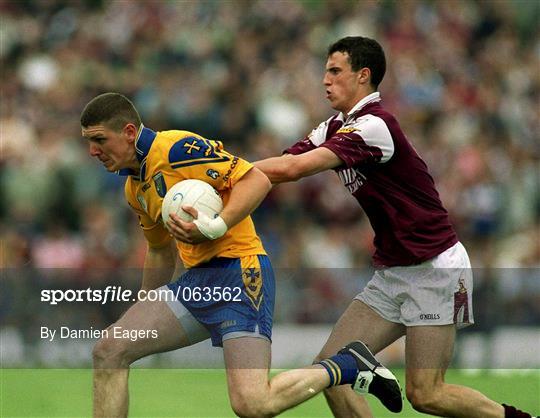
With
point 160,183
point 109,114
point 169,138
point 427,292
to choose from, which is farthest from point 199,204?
point 427,292

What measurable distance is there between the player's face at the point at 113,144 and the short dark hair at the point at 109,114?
3cm

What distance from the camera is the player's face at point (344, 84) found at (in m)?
7.69

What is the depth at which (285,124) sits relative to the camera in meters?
15.2

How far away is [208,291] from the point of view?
23.7 feet

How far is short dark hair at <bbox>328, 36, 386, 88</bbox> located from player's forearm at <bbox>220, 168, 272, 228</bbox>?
1.02m

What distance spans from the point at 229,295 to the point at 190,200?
1.91ft

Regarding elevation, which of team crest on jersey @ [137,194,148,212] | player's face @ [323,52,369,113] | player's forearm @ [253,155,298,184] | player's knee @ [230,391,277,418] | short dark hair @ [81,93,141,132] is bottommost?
player's knee @ [230,391,277,418]

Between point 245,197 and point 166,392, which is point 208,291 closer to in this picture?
point 245,197

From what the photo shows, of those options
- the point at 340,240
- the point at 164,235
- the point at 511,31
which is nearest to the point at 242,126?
the point at 340,240

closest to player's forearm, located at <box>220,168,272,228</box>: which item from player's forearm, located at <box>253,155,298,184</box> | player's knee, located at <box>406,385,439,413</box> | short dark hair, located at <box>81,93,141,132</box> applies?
player's forearm, located at <box>253,155,298,184</box>

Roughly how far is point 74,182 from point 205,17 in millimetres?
3805

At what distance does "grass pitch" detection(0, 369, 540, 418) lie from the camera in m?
9.60

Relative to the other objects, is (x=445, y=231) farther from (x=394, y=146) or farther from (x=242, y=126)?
(x=242, y=126)

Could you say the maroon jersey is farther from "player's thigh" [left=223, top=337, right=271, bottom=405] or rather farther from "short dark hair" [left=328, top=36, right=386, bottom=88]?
"player's thigh" [left=223, top=337, right=271, bottom=405]
